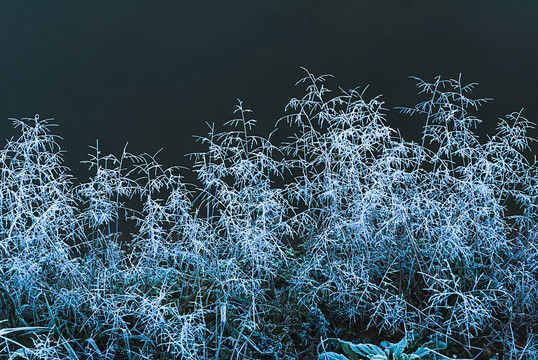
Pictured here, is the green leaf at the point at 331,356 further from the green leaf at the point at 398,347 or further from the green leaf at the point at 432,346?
the green leaf at the point at 432,346

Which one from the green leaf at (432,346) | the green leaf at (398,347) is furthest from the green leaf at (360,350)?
the green leaf at (432,346)

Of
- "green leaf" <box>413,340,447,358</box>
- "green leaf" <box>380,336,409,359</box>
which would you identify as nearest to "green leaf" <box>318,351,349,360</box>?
"green leaf" <box>380,336,409,359</box>

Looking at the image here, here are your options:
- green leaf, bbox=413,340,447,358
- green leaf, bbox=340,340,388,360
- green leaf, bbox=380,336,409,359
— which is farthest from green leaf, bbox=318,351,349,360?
green leaf, bbox=413,340,447,358

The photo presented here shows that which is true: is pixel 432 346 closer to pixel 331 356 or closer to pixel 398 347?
pixel 398 347

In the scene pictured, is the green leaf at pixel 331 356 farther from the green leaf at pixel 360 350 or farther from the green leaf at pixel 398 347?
the green leaf at pixel 398 347

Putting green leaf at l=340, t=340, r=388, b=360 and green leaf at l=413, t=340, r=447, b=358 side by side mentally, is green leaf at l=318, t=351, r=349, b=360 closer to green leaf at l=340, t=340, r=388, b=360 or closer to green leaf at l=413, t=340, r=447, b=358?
green leaf at l=340, t=340, r=388, b=360

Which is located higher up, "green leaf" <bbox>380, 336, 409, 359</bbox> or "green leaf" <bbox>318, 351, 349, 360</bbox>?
"green leaf" <bbox>380, 336, 409, 359</bbox>

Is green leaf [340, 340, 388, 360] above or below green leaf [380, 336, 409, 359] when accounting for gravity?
below

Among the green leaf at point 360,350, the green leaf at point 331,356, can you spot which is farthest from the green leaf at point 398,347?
the green leaf at point 331,356

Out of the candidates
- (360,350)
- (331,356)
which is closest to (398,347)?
(360,350)

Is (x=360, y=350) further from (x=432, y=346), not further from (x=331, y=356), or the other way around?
(x=432, y=346)

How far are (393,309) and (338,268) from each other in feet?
0.89

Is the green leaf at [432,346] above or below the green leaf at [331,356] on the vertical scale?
above

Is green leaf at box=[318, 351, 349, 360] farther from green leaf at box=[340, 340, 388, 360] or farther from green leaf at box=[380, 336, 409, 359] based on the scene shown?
green leaf at box=[380, 336, 409, 359]
